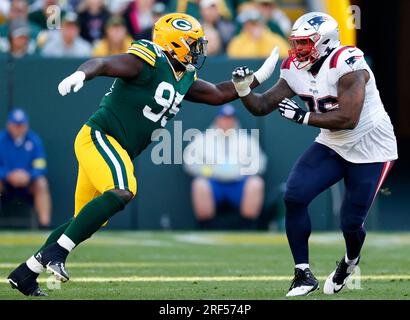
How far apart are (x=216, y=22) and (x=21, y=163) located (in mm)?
2709

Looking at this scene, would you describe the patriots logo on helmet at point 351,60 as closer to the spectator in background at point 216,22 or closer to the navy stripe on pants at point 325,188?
the navy stripe on pants at point 325,188

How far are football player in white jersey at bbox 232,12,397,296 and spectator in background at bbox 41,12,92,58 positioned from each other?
18.0 ft

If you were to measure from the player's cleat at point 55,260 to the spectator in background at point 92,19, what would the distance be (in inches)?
250

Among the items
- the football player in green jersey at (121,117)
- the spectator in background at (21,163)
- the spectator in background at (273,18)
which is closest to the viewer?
the football player in green jersey at (121,117)

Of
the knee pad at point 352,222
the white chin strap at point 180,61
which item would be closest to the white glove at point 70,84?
the white chin strap at point 180,61

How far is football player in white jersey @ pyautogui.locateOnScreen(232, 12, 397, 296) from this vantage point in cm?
637

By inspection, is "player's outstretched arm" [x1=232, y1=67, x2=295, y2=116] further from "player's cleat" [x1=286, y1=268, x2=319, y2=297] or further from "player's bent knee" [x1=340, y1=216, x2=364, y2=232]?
"player's cleat" [x1=286, y1=268, x2=319, y2=297]

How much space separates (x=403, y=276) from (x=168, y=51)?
2424 mm

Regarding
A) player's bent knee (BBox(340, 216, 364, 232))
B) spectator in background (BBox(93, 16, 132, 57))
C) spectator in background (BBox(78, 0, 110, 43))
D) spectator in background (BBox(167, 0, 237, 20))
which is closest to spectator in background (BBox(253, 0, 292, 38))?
spectator in background (BBox(167, 0, 237, 20))

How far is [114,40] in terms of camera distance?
11750mm

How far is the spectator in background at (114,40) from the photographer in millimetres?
11727

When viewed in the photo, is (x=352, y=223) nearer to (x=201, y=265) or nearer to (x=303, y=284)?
(x=303, y=284)

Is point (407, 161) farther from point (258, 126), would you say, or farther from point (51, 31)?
point (51, 31)

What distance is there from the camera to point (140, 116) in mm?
6367
